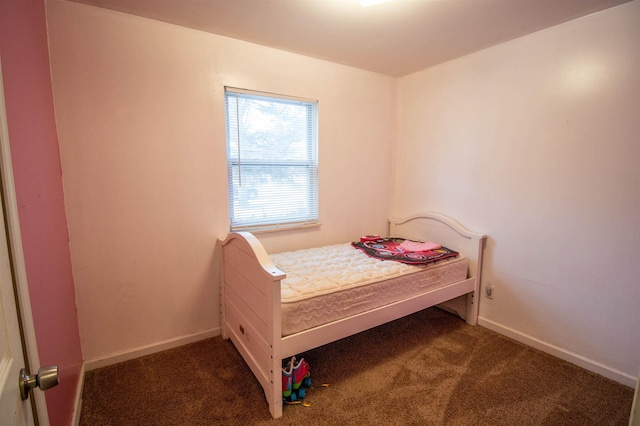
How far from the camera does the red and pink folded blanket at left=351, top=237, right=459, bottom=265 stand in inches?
92.0

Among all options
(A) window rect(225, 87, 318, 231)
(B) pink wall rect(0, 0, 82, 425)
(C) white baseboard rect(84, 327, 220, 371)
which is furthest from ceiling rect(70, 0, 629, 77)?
(C) white baseboard rect(84, 327, 220, 371)

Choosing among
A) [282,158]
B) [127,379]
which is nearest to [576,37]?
[282,158]

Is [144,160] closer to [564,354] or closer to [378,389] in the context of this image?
[378,389]

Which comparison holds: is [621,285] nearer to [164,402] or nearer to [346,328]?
[346,328]

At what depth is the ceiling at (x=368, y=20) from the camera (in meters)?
1.79

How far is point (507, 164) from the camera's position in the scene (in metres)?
2.36

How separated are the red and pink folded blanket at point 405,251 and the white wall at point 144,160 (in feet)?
2.91

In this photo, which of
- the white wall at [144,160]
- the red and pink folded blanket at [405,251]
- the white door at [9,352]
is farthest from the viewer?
the red and pink folded blanket at [405,251]

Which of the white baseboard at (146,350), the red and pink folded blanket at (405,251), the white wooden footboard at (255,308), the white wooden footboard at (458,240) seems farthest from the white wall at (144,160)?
the white wooden footboard at (458,240)

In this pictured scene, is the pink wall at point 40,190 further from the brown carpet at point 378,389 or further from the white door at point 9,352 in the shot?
the white door at point 9,352

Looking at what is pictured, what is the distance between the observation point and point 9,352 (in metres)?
0.58

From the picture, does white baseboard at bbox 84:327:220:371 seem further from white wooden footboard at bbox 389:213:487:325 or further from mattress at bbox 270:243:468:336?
white wooden footboard at bbox 389:213:487:325

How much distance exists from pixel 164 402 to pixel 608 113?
319 cm

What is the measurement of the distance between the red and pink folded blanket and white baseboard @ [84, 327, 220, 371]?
143 cm
